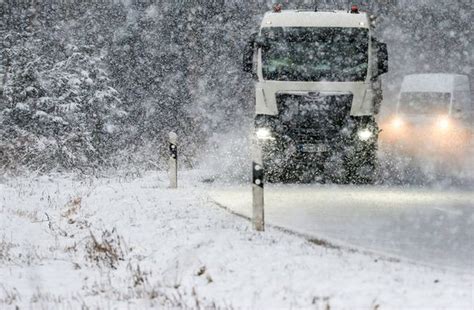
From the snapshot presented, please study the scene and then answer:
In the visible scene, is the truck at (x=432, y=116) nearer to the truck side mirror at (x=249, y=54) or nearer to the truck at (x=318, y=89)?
the truck at (x=318, y=89)

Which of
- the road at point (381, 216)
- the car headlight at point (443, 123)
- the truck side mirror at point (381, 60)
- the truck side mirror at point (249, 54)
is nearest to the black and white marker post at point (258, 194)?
the road at point (381, 216)

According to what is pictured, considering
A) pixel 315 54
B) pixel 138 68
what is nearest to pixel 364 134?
pixel 315 54

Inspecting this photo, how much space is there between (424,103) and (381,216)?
17.8 m

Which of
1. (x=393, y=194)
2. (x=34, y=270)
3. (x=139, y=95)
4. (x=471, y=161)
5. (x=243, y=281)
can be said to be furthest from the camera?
(x=139, y=95)

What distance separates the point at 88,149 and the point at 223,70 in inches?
662

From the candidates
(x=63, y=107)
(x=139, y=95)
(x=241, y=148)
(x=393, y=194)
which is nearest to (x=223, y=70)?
(x=139, y=95)

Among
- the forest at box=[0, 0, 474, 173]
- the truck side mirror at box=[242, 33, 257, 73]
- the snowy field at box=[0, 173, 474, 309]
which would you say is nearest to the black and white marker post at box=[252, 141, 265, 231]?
the snowy field at box=[0, 173, 474, 309]

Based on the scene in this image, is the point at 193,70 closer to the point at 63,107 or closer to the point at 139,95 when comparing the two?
the point at 139,95

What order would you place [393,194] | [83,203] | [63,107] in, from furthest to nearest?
1. [63,107]
2. [393,194]
3. [83,203]

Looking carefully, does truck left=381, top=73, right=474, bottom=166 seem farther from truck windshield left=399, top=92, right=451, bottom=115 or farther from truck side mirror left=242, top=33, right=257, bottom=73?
truck side mirror left=242, top=33, right=257, bottom=73

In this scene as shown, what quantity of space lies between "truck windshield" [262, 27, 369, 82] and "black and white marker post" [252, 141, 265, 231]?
660 cm

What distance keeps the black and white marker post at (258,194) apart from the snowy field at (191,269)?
0.15m

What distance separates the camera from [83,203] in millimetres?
11906

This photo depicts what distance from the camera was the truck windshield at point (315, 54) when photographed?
15422 millimetres
